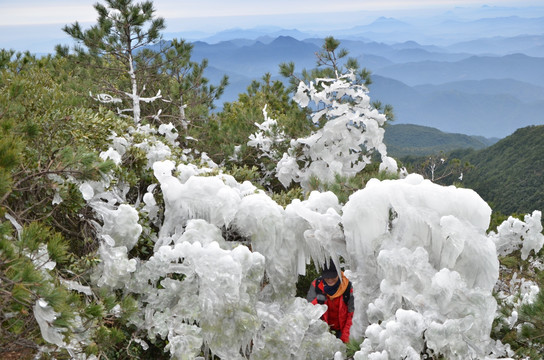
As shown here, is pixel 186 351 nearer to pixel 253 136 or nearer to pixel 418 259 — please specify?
pixel 418 259

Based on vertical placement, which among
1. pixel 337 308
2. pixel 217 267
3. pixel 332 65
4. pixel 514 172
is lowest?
pixel 514 172

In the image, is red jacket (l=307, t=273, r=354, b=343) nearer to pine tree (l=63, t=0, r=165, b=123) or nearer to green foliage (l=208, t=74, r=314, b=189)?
green foliage (l=208, t=74, r=314, b=189)

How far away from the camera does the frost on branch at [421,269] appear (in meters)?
3.84

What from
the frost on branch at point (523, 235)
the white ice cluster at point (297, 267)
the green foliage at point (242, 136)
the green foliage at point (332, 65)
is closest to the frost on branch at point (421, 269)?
the white ice cluster at point (297, 267)

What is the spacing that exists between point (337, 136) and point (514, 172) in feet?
245

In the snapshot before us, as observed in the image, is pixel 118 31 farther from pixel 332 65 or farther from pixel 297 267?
pixel 297 267

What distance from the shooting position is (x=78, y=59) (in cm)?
1162

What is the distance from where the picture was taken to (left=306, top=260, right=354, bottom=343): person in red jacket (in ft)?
17.5

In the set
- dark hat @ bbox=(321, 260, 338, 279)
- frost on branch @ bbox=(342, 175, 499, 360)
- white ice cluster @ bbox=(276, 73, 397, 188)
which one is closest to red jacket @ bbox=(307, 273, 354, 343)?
dark hat @ bbox=(321, 260, 338, 279)

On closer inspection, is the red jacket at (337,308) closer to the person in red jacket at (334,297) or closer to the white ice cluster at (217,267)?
the person in red jacket at (334,297)

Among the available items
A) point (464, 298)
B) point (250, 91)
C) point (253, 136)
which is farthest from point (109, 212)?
point (250, 91)

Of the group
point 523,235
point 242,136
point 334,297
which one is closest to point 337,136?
point 242,136

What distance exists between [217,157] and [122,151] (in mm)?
5207

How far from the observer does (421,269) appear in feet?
13.8
